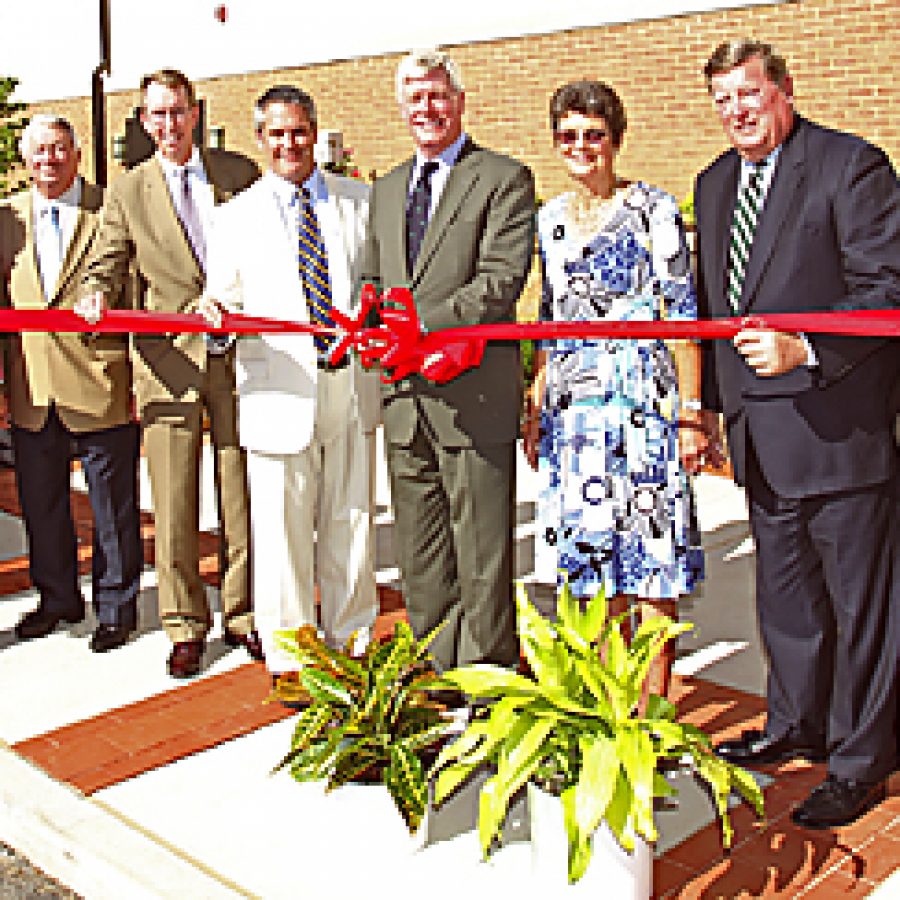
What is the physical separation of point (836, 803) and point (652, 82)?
9063 millimetres

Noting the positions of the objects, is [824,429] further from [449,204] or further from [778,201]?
[449,204]

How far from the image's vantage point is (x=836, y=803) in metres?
4.33

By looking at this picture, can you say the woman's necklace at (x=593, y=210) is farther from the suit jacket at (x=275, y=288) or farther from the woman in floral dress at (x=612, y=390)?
the suit jacket at (x=275, y=288)

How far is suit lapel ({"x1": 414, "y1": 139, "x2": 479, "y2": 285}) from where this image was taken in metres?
4.78

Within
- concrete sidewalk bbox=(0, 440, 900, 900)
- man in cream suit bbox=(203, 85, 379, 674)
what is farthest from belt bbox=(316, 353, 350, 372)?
concrete sidewalk bbox=(0, 440, 900, 900)

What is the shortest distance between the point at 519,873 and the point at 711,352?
1.96m

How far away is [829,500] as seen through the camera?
14.0 ft

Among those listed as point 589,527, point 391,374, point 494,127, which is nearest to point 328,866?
point 589,527

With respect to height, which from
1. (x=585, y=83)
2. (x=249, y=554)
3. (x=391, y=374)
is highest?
(x=585, y=83)

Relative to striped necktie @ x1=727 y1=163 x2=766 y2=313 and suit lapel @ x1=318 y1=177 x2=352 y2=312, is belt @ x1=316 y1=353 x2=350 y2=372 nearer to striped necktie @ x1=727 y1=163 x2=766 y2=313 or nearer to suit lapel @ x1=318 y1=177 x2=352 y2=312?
suit lapel @ x1=318 y1=177 x2=352 y2=312

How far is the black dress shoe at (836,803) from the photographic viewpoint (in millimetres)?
4312

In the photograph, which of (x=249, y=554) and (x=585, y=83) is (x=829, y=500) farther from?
(x=249, y=554)

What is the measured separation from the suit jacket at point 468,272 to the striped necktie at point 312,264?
1.25 feet

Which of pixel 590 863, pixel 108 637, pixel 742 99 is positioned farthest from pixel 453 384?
pixel 108 637
